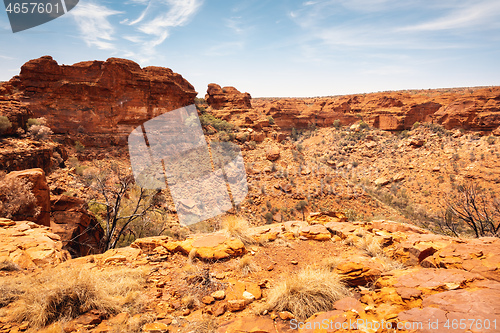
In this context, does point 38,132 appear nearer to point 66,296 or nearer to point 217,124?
point 217,124

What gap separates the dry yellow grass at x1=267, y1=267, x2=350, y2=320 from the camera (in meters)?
3.02

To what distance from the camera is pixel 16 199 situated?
6.52 m

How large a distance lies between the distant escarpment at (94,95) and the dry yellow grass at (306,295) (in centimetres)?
1941

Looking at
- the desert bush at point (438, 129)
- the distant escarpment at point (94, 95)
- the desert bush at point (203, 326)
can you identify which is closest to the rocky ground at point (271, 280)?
the desert bush at point (203, 326)

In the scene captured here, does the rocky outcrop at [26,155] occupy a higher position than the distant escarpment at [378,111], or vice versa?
the distant escarpment at [378,111]

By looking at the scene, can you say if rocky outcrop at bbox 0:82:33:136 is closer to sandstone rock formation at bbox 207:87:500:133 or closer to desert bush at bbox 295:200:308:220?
sandstone rock formation at bbox 207:87:500:133

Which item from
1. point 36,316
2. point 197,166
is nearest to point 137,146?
point 197,166

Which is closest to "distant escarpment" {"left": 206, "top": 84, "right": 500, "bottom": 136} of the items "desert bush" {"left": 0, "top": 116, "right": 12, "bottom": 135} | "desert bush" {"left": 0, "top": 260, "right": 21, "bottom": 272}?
"desert bush" {"left": 0, "top": 116, "right": 12, "bottom": 135}

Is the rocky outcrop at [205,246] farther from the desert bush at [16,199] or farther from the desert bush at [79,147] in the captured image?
the desert bush at [79,147]

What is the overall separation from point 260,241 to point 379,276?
9.10 ft

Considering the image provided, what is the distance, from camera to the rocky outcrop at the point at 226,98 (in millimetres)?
25922

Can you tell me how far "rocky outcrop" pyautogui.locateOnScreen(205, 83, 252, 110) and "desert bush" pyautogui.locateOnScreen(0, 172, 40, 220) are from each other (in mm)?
20822

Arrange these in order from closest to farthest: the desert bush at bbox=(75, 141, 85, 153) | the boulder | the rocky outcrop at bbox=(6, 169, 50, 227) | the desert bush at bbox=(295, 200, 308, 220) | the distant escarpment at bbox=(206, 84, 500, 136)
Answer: the rocky outcrop at bbox=(6, 169, 50, 227) < the desert bush at bbox=(295, 200, 308, 220) < the desert bush at bbox=(75, 141, 85, 153) < the boulder < the distant escarpment at bbox=(206, 84, 500, 136)

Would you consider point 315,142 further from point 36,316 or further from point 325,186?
point 36,316
